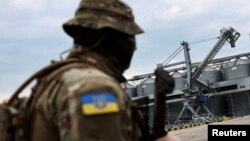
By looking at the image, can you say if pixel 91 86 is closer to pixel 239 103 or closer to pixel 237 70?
pixel 239 103

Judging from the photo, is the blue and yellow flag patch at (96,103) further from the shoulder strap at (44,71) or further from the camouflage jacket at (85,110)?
the shoulder strap at (44,71)

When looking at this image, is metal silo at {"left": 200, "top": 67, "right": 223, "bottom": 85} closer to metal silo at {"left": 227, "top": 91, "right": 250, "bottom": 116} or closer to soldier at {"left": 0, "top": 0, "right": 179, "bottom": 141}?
metal silo at {"left": 227, "top": 91, "right": 250, "bottom": 116}

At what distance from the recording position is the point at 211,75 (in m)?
52.8

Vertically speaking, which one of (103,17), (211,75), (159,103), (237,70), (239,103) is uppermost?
(237,70)

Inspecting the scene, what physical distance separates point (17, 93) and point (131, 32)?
56 cm

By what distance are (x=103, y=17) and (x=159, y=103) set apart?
0.48 meters

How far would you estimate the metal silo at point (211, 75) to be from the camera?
2072 inches

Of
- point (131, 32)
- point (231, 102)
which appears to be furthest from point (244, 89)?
point (131, 32)

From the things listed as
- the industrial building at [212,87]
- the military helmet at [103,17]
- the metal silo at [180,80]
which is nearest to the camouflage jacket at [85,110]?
the military helmet at [103,17]

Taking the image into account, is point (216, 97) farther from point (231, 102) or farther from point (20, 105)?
point (20, 105)

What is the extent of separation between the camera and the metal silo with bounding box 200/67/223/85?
52.6m

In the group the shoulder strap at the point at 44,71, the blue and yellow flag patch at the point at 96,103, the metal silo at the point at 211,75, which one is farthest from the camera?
the metal silo at the point at 211,75

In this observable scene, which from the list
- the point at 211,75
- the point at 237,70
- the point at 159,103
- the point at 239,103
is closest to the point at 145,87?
the point at 211,75

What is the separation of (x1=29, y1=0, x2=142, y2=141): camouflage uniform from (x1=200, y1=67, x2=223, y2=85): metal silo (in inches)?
2035
